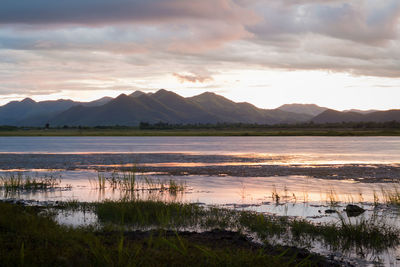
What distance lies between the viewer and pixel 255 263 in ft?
31.3

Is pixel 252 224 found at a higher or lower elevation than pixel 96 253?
lower

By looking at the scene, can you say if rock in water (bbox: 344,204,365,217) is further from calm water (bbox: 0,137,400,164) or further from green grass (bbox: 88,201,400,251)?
calm water (bbox: 0,137,400,164)

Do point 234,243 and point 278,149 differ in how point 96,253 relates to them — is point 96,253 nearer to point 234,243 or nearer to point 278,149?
point 234,243

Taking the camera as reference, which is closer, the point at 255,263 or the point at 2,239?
the point at 255,263

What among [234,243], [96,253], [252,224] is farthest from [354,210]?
[96,253]

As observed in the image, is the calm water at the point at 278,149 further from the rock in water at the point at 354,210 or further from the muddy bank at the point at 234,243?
the muddy bank at the point at 234,243

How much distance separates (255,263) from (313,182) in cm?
2095

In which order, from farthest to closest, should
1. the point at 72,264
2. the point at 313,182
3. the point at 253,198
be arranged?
the point at 313,182, the point at 253,198, the point at 72,264

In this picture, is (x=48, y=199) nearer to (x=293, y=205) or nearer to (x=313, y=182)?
(x=293, y=205)

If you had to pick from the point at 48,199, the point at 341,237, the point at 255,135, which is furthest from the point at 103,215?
the point at 255,135

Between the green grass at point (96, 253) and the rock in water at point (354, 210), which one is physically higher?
the green grass at point (96, 253)

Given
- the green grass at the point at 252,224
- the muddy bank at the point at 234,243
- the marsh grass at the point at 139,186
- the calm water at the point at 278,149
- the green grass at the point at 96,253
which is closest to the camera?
the green grass at the point at 96,253

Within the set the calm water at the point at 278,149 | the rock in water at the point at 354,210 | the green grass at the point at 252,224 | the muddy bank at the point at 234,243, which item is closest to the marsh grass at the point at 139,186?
the green grass at the point at 252,224

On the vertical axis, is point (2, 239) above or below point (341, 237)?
above
